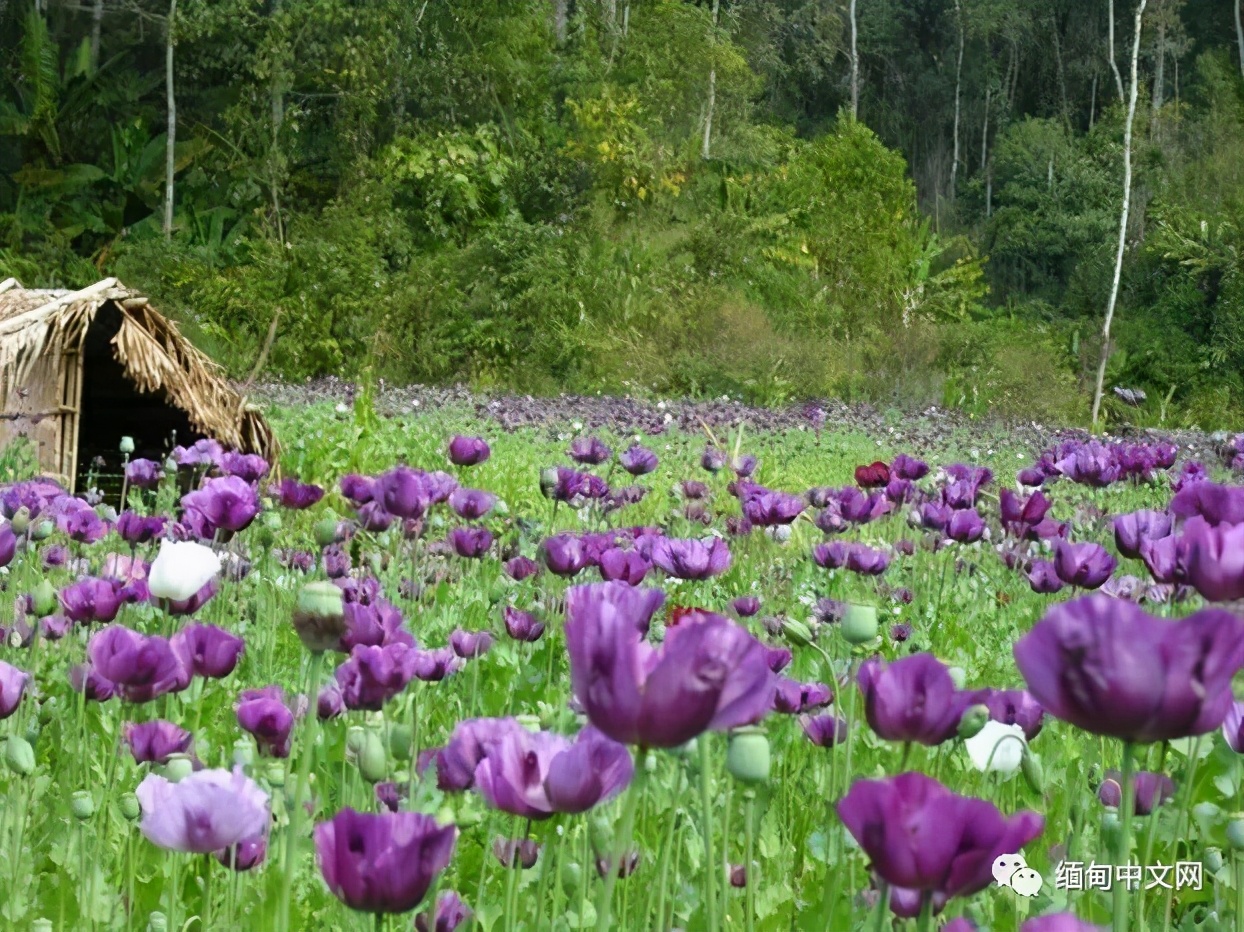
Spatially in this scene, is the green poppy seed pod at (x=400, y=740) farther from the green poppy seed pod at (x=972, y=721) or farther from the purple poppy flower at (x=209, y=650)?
the green poppy seed pod at (x=972, y=721)

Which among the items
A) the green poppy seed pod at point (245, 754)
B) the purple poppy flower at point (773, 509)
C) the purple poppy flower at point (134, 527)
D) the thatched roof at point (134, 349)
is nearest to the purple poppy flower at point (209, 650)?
the green poppy seed pod at point (245, 754)

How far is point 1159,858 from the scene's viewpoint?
180 centimetres

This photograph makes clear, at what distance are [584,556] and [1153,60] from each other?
116 ft

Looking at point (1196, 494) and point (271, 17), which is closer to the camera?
point (1196, 494)

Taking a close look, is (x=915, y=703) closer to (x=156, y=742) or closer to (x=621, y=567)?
(x=156, y=742)

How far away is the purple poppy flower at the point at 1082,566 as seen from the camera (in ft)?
5.76

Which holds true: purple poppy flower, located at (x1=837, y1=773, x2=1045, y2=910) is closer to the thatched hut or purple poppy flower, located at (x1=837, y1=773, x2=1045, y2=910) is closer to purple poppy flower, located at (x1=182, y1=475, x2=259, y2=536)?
purple poppy flower, located at (x1=182, y1=475, x2=259, y2=536)

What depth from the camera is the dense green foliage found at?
15.7 m

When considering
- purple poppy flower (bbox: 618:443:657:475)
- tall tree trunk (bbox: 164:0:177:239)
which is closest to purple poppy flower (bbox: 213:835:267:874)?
purple poppy flower (bbox: 618:443:657:475)

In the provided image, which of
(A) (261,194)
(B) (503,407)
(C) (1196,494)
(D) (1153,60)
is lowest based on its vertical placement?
(B) (503,407)

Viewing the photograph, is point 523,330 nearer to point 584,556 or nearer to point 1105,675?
point 584,556

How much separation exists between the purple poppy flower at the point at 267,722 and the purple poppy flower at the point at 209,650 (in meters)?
0.05

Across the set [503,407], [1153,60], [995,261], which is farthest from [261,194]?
[1153,60]

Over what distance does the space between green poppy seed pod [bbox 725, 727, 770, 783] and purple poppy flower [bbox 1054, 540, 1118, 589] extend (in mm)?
964
